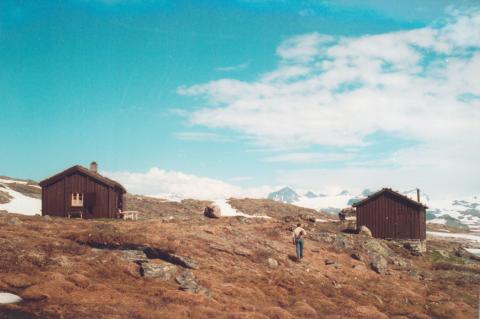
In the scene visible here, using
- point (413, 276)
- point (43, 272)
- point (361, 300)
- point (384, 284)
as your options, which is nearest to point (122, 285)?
point (43, 272)

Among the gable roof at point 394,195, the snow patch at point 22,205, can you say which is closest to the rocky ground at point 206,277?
the gable roof at point 394,195

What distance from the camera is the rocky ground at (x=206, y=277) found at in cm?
1630

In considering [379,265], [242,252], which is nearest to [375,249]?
[379,265]

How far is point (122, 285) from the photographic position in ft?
60.4

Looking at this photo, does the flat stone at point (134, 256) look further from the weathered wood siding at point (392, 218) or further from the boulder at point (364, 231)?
the weathered wood siding at point (392, 218)

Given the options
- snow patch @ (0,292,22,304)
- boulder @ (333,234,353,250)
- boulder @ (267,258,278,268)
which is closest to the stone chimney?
boulder @ (267,258,278,268)

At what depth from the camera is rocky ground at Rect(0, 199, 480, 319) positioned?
16297 mm

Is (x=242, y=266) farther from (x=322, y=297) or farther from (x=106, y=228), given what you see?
(x=106, y=228)

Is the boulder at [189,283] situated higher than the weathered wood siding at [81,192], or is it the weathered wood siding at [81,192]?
the weathered wood siding at [81,192]

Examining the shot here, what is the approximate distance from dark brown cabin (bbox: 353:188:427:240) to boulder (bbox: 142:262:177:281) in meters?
32.7

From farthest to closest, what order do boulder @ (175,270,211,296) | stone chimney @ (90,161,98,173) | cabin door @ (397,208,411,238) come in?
cabin door @ (397,208,411,238)
stone chimney @ (90,161,98,173)
boulder @ (175,270,211,296)

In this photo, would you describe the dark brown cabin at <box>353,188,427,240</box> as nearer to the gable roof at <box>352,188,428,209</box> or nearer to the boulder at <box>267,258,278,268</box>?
the gable roof at <box>352,188,428,209</box>

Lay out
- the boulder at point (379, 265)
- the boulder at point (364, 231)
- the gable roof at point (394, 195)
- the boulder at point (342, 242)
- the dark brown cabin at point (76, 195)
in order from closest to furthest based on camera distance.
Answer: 1. the boulder at point (379, 265)
2. the boulder at point (342, 242)
3. the dark brown cabin at point (76, 195)
4. the boulder at point (364, 231)
5. the gable roof at point (394, 195)

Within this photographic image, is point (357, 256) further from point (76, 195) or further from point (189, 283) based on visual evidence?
point (76, 195)
